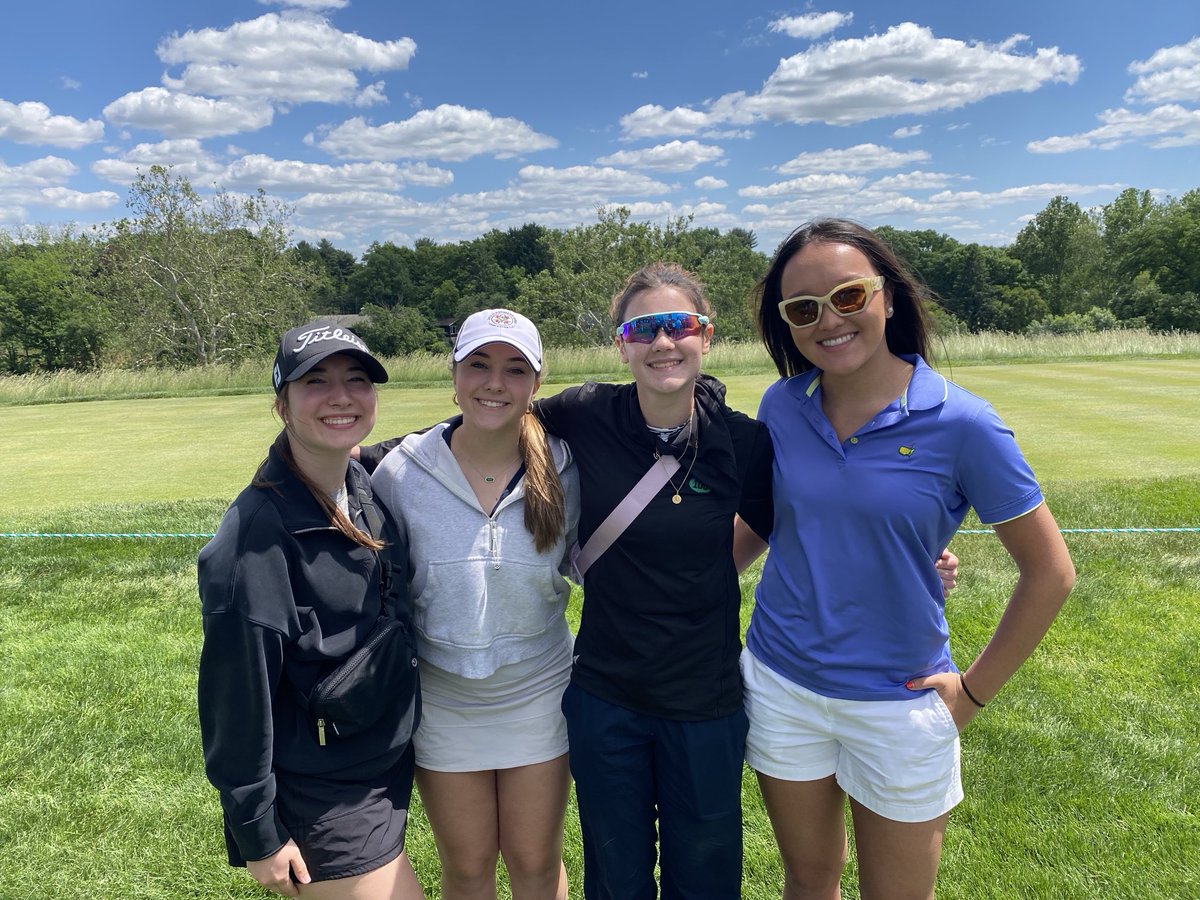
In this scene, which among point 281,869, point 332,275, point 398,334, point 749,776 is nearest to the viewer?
point 281,869

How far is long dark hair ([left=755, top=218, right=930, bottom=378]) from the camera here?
6.92ft

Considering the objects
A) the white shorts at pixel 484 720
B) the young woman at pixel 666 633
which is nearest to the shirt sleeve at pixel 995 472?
the young woman at pixel 666 633

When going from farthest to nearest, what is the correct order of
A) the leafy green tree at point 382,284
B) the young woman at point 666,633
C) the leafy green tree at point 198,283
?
1. the leafy green tree at point 382,284
2. the leafy green tree at point 198,283
3. the young woman at point 666,633

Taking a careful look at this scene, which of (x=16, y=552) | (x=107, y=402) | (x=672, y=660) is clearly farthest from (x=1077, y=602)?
(x=107, y=402)

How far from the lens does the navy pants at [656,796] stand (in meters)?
2.12

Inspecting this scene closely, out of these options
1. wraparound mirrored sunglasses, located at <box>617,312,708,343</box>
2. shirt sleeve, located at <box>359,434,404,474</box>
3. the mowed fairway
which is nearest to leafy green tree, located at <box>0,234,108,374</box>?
the mowed fairway

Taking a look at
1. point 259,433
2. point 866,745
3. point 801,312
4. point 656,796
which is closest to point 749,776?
point 656,796

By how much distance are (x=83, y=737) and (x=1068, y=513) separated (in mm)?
7053

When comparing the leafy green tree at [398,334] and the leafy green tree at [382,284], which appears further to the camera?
the leafy green tree at [382,284]

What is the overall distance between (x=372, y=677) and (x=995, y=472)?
1652 mm

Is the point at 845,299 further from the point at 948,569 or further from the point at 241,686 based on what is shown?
the point at 241,686

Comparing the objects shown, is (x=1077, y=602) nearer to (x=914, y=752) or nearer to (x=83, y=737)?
(x=914, y=752)

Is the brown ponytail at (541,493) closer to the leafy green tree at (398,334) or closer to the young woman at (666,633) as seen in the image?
the young woman at (666,633)

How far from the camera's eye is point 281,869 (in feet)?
6.20
